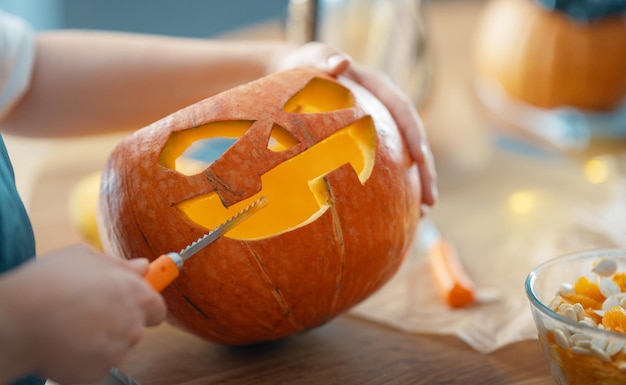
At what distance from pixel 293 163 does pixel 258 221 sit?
0.24ft

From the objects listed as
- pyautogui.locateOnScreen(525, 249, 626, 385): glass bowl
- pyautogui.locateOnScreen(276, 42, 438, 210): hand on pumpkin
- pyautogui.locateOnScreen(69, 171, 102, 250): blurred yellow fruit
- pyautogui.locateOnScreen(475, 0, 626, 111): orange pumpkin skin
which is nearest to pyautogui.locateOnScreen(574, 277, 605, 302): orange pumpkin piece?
pyautogui.locateOnScreen(525, 249, 626, 385): glass bowl

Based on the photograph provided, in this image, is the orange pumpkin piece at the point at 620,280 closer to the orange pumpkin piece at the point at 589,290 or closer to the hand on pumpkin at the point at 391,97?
the orange pumpkin piece at the point at 589,290

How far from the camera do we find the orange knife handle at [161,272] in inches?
23.3

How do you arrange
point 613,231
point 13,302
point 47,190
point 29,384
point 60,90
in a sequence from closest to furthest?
1. point 13,302
2. point 29,384
3. point 60,90
4. point 613,231
5. point 47,190

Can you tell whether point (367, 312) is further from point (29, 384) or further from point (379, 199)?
point (29, 384)

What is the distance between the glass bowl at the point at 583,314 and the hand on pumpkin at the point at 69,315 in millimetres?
345

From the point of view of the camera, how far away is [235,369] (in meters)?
0.80

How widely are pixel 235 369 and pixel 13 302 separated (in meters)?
0.34

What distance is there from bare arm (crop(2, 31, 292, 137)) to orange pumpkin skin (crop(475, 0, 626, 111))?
0.83 meters

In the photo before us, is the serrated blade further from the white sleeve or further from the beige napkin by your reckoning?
the white sleeve

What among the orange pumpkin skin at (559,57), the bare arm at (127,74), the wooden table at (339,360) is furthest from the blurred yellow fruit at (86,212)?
the orange pumpkin skin at (559,57)

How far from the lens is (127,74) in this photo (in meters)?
1.03

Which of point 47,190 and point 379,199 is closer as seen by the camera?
point 379,199

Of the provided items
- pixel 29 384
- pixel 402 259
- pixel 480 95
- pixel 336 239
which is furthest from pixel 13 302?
pixel 480 95
